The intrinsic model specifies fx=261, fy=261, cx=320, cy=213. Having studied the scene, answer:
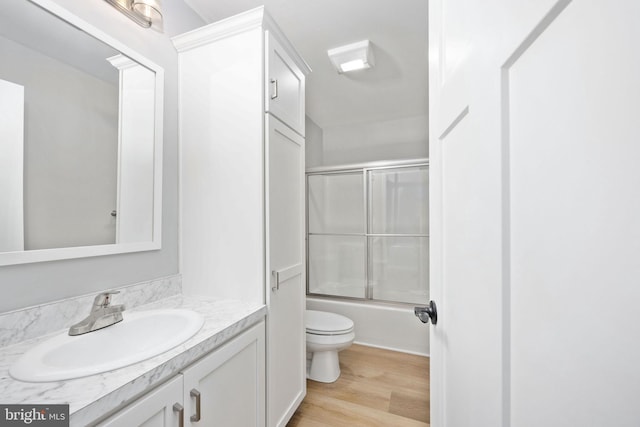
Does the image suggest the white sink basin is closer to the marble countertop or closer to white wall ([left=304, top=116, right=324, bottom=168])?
the marble countertop

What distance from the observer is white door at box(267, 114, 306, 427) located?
131cm

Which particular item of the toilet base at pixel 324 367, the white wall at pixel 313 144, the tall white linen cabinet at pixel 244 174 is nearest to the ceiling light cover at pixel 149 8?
the tall white linen cabinet at pixel 244 174

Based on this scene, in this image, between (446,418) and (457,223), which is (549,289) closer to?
(457,223)

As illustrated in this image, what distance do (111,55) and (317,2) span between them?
1.14 m

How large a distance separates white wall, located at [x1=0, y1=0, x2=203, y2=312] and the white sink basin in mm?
174

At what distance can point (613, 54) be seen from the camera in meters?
0.21

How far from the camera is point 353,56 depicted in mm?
1950

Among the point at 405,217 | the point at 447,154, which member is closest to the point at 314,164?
the point at 405,217

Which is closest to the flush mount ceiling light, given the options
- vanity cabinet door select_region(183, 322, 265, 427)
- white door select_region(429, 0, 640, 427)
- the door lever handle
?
white door select_region(429, 0, 640, 427)

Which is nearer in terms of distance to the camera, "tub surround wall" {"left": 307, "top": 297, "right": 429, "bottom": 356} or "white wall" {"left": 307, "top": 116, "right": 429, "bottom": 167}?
"tub surround wall" {"left": 307, "top": 297, "right": 429, "bottom": 356}

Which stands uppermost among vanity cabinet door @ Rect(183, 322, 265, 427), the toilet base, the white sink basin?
the white sink basin

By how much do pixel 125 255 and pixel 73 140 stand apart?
0.52m

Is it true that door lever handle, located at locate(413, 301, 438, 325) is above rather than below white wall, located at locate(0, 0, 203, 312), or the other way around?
below

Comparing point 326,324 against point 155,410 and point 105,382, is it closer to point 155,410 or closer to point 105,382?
point 155,410
